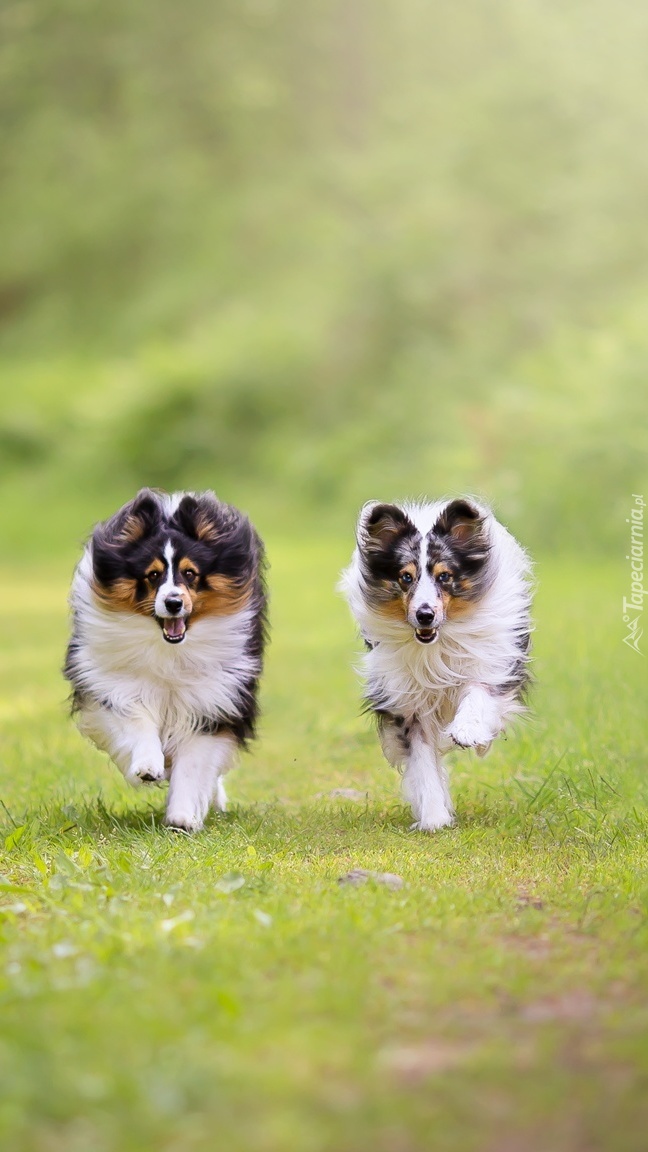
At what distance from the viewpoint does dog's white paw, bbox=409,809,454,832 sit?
530 centimetres

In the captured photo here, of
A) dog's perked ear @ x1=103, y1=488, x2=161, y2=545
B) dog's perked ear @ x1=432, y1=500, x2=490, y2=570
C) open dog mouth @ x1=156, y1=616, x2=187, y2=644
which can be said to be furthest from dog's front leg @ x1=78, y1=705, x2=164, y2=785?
dog's perked ear @ x1=432, y1=500, x2=490, y2=570

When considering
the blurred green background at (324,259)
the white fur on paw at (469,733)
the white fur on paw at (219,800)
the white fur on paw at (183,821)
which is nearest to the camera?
the white fur on paw at (469,733)

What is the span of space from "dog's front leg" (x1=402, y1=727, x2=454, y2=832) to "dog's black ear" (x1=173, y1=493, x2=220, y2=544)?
107 cm

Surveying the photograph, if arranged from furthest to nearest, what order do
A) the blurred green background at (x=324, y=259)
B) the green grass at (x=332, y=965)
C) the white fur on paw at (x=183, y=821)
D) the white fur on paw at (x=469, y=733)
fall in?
1. the blurred green background at (x=324, y=259)
2. the white fur on paw at (x=183, y=821)
3. the white fur on paw at (x=469, y=733)
4. the green grass at (x=332, y=965)

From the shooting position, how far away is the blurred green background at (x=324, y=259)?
1891 cm

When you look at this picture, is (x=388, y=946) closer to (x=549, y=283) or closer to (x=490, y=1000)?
(x=490, y=1000)

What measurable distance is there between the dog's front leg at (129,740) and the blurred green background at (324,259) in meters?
9.27

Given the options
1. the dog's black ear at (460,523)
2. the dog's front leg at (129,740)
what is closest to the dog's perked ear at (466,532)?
the dog's black ear at (460,523)

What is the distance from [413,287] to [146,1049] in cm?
1993

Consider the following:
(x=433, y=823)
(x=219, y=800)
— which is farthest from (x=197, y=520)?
(x=433, y=823)

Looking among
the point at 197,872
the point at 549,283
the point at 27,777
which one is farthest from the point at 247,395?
the point at 197,872

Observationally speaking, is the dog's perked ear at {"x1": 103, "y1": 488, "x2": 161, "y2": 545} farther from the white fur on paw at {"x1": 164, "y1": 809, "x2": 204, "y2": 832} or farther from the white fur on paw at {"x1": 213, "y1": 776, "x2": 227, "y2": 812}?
the white fur on paw at {"x1": 213, "y1": 776, "x2": 227, "y2": 812}

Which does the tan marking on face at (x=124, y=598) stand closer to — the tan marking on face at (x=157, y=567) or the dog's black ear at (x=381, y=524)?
the tan marking on face at (x=157, y=567)

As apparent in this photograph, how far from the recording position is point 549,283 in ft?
70.0
